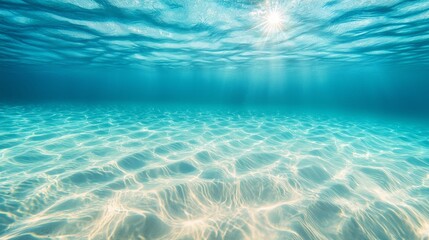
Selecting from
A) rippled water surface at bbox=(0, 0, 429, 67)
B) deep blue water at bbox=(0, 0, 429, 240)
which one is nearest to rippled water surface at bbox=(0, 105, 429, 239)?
deep blue water at bbox=(0, 0, 429, 240)

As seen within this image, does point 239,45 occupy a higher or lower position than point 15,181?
higher

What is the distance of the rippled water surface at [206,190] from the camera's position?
323 centimetres

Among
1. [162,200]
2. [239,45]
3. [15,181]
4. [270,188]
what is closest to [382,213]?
[270,188]

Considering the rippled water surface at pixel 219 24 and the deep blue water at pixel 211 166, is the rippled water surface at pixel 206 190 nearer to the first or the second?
the deep blue water at pixel 211 166

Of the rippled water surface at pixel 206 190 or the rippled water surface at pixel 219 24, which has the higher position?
the rippled water surface at pixel 219 24

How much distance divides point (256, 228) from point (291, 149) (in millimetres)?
4604

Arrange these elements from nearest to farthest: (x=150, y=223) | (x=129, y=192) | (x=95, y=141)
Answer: (x=150, y=223) < (x=129, y=192) < (x=95, y=141)

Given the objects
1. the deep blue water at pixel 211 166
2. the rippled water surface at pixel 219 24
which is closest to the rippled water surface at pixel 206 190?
the deep blue water at pixel 211 166

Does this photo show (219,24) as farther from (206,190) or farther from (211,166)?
(206,190)

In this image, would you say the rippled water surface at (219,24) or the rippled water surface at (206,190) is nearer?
the rippled water surface at (206,190)

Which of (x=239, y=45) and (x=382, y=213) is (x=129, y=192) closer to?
(x=382, y=213)

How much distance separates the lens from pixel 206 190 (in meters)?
4.36

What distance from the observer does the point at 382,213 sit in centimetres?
377

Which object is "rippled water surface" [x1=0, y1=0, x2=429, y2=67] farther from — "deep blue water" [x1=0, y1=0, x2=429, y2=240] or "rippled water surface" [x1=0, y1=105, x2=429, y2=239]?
"rippled water surface" [x1=0, y1=105, x2=429, y2=239]
